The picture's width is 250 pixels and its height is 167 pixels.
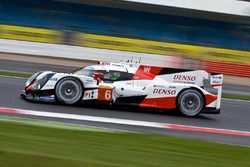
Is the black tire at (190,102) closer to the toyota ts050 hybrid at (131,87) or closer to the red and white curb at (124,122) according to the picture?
the toyota ts050 hybrid at (131,87)

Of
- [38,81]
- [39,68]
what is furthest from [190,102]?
[39,68]

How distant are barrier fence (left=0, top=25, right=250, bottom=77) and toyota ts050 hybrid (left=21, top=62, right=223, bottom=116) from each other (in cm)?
1307

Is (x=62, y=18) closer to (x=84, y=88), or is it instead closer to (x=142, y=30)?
(x=142, y=30)

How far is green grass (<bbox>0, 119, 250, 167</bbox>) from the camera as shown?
515cm

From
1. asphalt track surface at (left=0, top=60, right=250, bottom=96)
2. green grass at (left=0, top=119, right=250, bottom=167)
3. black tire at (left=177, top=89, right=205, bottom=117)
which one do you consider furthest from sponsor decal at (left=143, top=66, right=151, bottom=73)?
asphalt track surface at (left=0, top=60, right=250, bottom=96)

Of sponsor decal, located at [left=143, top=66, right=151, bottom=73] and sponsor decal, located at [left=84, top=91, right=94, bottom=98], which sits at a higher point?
sponsor decal, located at [left=143, top=66, right=151, bottom=73]

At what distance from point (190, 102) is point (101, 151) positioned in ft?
21.1

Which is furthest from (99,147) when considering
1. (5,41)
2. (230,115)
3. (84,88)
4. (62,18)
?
(62,18)

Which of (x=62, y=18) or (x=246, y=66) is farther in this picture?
(x=62, y=18)

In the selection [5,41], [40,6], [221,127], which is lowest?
[221,127]

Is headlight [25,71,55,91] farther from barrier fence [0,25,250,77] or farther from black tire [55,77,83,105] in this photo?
barrier fence [0,25,250,77]

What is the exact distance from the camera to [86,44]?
26016 mm

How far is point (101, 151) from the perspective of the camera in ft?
19.7

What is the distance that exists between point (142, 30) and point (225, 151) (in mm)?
26854
